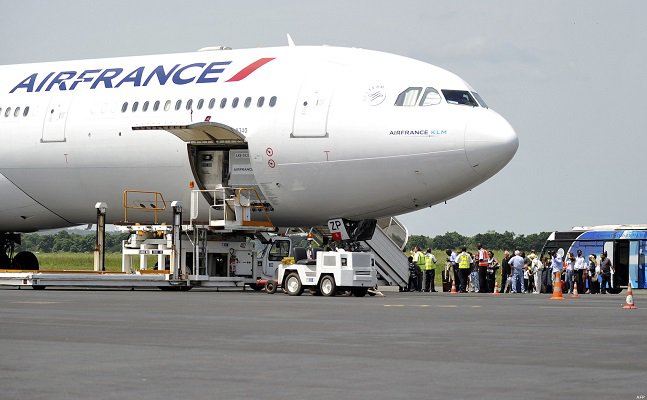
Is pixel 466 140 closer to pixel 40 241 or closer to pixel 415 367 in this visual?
pixel 415 367

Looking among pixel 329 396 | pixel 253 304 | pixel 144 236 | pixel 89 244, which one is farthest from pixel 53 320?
pixel 89 244

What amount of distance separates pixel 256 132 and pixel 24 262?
1524cm

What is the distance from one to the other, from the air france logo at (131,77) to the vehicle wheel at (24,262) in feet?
26.9

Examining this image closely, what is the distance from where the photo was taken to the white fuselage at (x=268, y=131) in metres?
34.2

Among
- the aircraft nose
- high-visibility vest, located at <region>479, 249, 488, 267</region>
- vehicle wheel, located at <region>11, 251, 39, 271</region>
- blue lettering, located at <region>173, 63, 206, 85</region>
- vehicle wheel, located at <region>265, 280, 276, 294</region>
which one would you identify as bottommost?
vehicle wheel, located at <region>265, 280, 276, 294</region>

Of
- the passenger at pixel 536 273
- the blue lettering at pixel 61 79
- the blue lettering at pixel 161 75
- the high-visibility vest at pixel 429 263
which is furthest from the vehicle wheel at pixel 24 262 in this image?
the passenger at pixel 536 273

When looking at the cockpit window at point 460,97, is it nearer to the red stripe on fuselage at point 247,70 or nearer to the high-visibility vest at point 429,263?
the red stripe on fuselage at point 247,70

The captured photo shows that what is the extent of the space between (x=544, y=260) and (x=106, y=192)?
1931 cm

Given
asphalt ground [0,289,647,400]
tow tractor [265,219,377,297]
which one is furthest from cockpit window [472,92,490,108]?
asphalt ground [0,289,647,400]

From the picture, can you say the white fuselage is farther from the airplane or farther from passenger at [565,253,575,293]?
passenger at [565,253,575,293]

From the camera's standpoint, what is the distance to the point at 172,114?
37.2m

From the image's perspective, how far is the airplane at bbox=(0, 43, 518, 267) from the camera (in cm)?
3422

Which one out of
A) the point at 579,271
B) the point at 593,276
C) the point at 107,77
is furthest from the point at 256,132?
the point at 593,276

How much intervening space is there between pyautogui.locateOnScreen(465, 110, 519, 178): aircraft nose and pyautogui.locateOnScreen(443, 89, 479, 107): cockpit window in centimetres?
70
